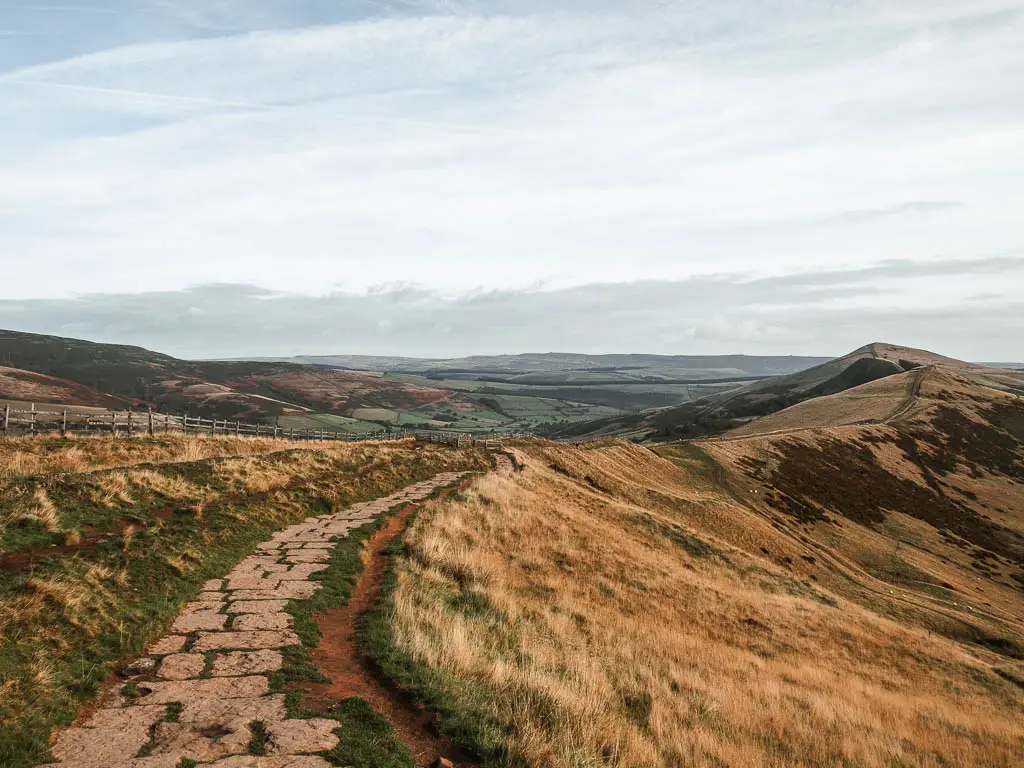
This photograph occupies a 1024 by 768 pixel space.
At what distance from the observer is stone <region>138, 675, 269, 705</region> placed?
8.13m

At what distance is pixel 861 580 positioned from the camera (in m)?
43.2

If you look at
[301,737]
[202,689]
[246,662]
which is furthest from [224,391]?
[301,737]

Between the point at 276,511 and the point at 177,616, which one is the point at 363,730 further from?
the point at 276,511

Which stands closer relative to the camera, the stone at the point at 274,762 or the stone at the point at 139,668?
the stone at the point at 274,762

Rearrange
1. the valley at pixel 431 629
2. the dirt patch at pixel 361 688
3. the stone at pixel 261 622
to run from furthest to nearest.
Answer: the stone at pixel 261 622 → the valley at pixel 431 629 → the dirt patch at pixel 361 688

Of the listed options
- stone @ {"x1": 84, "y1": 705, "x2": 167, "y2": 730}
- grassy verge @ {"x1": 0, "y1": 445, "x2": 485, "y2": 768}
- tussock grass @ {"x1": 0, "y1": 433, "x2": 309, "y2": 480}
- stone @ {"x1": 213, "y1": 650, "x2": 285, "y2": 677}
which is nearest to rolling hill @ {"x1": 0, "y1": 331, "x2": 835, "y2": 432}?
tussock grass @ {"x1": 0, "y1": 433, "x2": 309, "y2": 480}

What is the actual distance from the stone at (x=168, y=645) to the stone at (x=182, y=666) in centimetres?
19

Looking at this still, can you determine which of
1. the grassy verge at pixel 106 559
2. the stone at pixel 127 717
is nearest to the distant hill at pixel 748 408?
the grassy verge at pixel 106 559

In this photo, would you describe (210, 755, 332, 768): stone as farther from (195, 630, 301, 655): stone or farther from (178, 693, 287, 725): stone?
(195, 630, 301, 655): stone

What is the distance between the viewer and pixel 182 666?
9078 mm

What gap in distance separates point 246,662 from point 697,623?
620 inches

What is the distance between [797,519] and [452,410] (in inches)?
5336

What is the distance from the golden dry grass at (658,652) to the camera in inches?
390

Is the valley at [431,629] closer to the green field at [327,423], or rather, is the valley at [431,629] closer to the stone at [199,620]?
the stone at [199,620]
